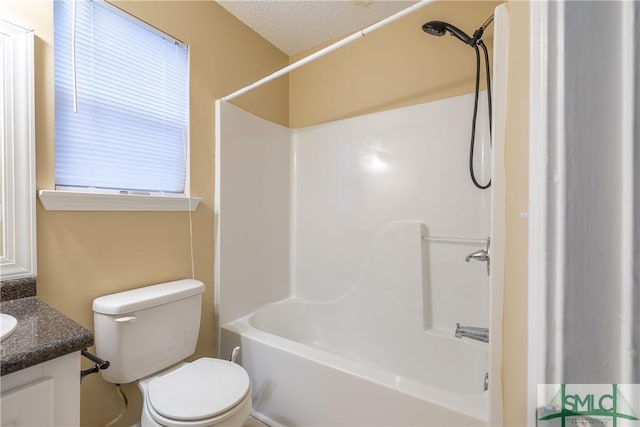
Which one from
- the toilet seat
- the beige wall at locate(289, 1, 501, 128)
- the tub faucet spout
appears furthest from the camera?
the beige wall at locate(289, 1, 501, 128)

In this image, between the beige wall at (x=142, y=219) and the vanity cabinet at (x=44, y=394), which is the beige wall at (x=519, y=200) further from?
the beige wall at (x=142, y=219)

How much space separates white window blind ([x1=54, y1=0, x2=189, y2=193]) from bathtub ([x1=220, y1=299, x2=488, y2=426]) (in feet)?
3.46

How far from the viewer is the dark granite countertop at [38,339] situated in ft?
1.99

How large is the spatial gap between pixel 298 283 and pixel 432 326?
1.05 metres

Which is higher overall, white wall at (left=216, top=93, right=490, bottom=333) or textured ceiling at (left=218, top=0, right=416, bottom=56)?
textured ceiling at (left=218, top=0, right=416, bottom=56)

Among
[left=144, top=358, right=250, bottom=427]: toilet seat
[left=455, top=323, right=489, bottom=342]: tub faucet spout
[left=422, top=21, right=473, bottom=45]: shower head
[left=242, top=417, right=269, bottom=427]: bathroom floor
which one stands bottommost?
[left=242, top=417, right=269, bottom=427]: bathroom floor

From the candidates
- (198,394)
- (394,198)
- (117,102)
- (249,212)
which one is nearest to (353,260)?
(394,198)

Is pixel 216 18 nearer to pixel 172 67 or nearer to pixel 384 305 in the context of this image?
pixel 172 67

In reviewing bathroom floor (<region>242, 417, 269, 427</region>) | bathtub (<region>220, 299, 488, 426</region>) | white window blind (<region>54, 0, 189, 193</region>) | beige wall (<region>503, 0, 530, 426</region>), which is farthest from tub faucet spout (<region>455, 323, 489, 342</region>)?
white window blind (<region>54, 0, 189, 193</region>)

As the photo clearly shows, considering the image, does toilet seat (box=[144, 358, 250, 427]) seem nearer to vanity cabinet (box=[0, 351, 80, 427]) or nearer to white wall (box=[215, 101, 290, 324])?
vanity cabinet (box=[0, 351, 80, 427])

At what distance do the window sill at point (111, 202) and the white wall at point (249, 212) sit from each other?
10.0 inches

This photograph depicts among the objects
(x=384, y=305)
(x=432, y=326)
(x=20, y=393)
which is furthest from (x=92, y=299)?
(x=432, y=326)

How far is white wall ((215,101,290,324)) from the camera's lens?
1.75 meters

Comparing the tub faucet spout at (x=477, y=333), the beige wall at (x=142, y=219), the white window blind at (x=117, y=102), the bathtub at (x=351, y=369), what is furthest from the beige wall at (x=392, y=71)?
the bathtub at (x=351, y=369)
